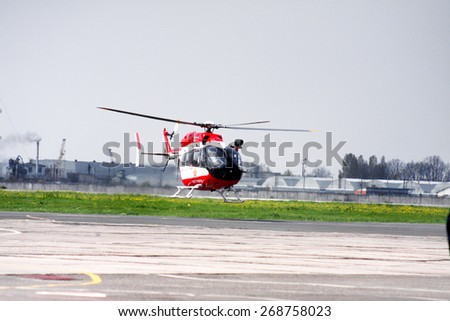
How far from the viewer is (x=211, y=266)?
64.6ft

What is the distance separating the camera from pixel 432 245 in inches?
1173

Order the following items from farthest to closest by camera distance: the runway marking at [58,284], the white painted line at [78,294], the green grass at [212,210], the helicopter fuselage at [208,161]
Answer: the helicopter fuselage at [208,161], the green grass at [212,210], the runway marking at [58,284], the white painted line at [78,294]

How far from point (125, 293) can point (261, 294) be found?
2005 mm

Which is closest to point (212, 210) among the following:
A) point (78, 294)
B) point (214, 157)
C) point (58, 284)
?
point (214, 157)

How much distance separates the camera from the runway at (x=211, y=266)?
15.3 metres

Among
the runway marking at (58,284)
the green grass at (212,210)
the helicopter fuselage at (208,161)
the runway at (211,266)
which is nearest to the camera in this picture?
the runway marking at (58,284)

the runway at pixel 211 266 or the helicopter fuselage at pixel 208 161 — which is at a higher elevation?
the helicopter fuselage at pixel 208 161

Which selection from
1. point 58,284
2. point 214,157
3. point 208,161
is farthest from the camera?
point 208,161

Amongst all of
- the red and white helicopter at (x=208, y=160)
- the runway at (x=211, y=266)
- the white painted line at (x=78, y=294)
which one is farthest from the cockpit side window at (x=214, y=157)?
the white painted line at (x=78, y=294)

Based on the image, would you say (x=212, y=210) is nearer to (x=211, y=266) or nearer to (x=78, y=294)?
(x=211, y=266)

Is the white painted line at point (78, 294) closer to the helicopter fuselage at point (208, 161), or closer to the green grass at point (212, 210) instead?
the green grass at point (212, 210)
